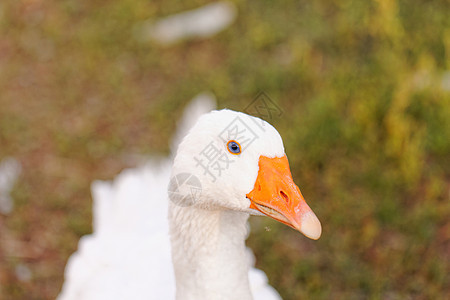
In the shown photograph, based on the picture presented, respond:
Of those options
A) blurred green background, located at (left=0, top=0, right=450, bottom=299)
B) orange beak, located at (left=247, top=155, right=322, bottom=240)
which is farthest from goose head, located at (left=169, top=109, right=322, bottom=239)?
blurred green background, located at (left=0, top=0, right=450, bottom=299)

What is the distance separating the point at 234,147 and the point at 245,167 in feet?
0.24

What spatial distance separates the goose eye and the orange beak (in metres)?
0.08

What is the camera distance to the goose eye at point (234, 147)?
1639 mm

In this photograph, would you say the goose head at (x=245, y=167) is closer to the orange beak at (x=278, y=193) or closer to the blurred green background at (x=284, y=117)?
the orange beak at (x=278, y=193)

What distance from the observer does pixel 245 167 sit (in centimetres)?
166

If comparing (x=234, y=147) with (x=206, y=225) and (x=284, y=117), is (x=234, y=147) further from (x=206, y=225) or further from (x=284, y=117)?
(x=284, y=117)

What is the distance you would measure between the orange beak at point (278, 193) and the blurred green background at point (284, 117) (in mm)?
1469

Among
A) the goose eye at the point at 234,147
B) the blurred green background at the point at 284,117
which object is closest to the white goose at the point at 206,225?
the goose eye at the point at 234,147

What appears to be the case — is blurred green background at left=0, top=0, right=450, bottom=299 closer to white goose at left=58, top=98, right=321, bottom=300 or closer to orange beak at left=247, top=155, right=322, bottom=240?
white goose at left=58, top=98, right=321, bottom=300

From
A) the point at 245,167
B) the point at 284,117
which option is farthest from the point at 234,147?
the point at 284,117

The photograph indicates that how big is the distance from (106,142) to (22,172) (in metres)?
0.65

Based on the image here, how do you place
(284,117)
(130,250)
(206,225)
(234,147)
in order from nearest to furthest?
(234,147), (206,225), (130,250), (284,117)

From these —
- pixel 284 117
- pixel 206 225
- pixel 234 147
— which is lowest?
pixel 206 225

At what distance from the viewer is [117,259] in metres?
2.56
